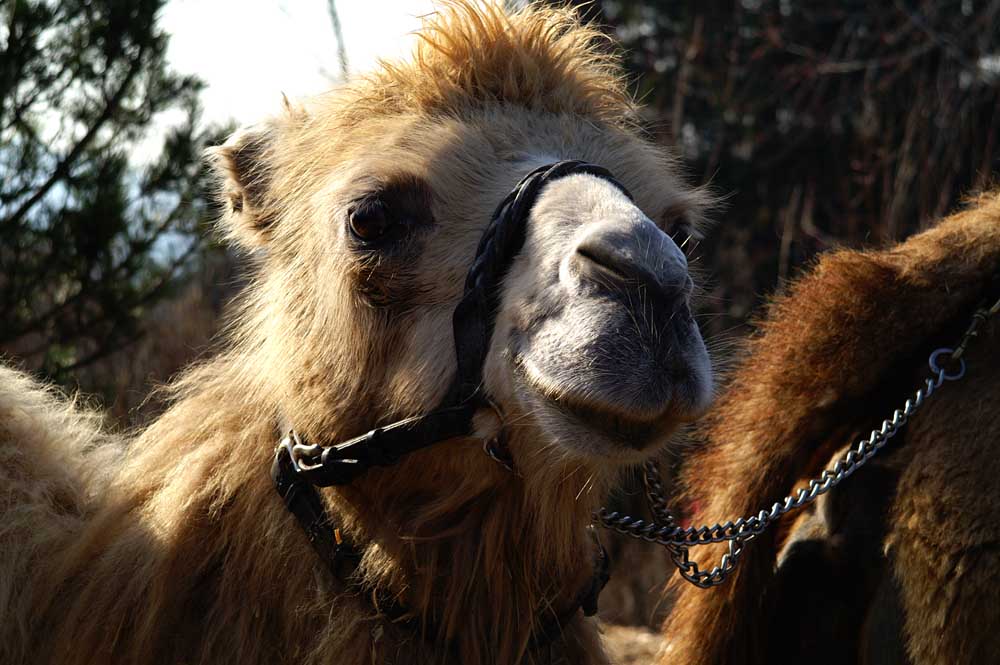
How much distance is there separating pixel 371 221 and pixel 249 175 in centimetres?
79

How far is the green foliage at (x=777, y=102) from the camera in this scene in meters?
9.75

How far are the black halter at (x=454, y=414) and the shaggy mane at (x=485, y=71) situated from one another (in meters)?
0.39

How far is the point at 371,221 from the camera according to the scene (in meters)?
2.67

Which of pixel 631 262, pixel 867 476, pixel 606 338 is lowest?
pixel 867 476

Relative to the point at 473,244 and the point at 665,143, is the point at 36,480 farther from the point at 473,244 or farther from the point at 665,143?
the point at 665,143

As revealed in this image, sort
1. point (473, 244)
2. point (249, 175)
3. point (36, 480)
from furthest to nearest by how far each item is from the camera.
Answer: point (249, 175), point (36, 480), point (473, 244)

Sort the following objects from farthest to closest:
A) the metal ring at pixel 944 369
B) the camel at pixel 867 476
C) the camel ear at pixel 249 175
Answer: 1. the camel ear at pixel 249 175
2. the metal ring at pixel 944 369
3. the camel at pixel 867 476

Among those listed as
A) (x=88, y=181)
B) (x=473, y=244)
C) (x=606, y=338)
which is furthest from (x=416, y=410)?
(x=88, y=181)

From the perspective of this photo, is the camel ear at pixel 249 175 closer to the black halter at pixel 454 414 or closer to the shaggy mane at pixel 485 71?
the shaggy mane at pixel 485 71

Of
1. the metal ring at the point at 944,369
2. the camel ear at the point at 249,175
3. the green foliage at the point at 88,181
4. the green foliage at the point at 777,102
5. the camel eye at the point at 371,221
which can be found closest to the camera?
the camel eye at the point at 371,221

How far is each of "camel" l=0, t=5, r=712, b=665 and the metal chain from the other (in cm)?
17

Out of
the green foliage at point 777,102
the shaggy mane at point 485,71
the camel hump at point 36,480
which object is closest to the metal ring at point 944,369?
the shaggy mane at point 485,71

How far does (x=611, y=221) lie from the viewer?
Answer: 234 cm

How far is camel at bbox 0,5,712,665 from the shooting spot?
231cm
